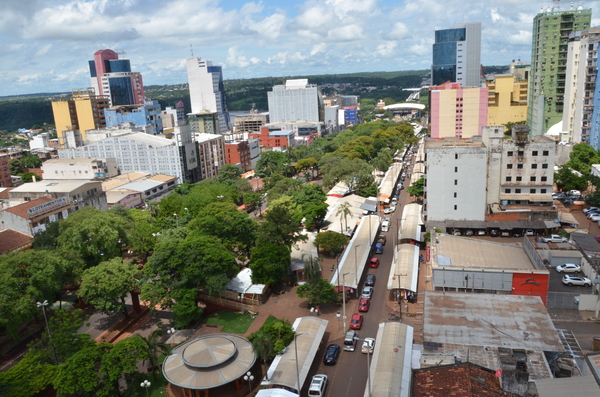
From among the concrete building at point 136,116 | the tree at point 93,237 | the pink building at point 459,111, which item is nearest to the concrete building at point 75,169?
the concrete building at point 136,116

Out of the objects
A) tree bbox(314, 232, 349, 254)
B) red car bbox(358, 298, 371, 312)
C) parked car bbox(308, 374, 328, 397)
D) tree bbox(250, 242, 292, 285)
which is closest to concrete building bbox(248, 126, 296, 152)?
tree bbox(314, 232, 349, 254)

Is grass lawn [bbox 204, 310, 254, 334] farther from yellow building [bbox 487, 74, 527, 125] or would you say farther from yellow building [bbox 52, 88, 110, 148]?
yellow building [bbox 52, 88, 110, 148]

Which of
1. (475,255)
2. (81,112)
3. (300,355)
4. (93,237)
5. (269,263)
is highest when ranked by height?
(81,112)

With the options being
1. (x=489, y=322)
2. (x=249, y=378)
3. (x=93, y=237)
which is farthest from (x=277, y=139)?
(x=489, y=322)

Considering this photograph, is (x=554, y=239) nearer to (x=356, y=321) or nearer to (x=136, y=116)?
(x=356, y=321)

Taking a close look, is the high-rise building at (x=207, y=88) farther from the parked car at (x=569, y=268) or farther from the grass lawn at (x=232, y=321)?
the parked car at (x=569, y=268)

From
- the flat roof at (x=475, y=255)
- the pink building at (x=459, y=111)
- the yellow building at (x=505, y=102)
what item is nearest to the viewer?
the flat roof at (x=475, y=255)
